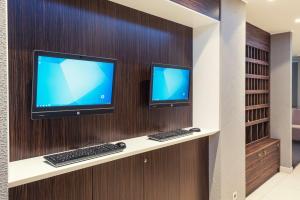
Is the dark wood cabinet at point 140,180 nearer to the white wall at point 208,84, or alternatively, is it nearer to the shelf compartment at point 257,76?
the white wall at point 208,84

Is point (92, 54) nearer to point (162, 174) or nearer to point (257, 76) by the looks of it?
point (162, 174)

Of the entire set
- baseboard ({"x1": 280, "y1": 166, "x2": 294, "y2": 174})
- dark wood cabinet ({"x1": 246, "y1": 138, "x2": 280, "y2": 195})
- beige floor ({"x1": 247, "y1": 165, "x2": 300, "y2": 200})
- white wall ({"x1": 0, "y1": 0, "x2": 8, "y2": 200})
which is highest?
white wall ({"x1": 0, "y1": 0, "x2": 8, "y2": 200})

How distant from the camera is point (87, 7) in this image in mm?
1756

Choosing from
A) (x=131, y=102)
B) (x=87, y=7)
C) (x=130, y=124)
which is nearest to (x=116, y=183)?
(x=130, y=124)

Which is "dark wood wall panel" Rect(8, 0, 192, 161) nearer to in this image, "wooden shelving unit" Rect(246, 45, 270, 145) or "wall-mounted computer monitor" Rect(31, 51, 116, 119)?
"wall-mounted computer monitor" Rect(31, 51, 116, 119)

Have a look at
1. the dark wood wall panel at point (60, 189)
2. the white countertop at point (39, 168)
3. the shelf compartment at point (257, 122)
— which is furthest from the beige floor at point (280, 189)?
the dark wood wall panel at point (60, 189)

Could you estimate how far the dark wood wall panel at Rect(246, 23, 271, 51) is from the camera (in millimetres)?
3702

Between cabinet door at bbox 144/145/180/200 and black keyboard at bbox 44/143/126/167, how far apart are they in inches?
18.8

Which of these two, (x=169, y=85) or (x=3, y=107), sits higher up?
(x=169, y=85)

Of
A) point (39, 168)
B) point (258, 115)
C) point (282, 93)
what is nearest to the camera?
point (39, 168)

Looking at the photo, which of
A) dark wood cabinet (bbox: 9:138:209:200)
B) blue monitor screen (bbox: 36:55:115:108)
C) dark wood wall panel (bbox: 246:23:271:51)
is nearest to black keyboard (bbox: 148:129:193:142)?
dark wood cabinet (bbox: 9:138:209:200)

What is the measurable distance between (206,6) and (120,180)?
1.75 metres

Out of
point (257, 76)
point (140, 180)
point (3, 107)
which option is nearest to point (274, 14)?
point (257, 76)

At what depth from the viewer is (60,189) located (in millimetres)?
1499
